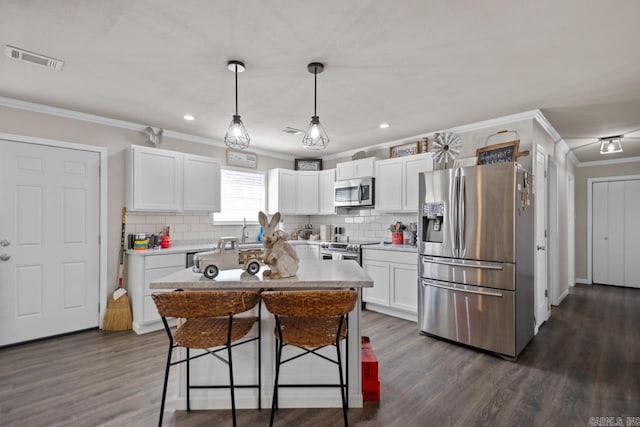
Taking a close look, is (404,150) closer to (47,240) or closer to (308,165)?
(308,165)

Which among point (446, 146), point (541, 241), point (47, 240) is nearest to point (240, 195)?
point (47, 240)

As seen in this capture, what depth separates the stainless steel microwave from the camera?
4738 millimetres

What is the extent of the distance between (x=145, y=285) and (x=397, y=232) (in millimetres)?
3339

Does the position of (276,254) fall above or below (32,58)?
below

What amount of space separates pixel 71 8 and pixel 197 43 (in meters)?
0.68

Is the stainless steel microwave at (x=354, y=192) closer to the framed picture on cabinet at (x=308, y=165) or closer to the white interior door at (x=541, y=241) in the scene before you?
the framed picture on cabinet at (x=308, y=165)

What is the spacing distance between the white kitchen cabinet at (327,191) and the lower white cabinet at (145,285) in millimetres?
2643

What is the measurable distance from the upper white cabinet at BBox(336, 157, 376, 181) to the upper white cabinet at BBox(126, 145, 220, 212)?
195 centimetres

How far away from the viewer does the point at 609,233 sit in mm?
6012

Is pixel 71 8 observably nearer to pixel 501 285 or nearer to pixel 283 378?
pixel 283 378

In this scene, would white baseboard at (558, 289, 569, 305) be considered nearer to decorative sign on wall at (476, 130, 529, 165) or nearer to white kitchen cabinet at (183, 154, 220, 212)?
decorative sign on wall at (476, 130, 529, 165)

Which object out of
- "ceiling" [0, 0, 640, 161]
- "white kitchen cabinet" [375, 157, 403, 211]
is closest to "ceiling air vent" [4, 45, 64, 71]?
"ceiling" [0, 0, 640, 161]

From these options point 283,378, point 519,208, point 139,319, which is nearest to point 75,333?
point 139,319

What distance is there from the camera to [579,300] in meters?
4.99
